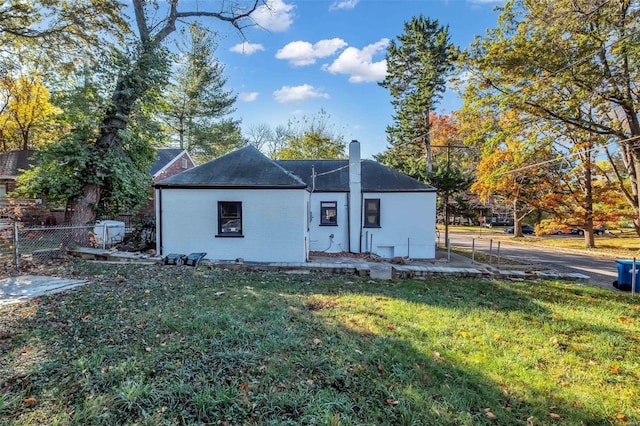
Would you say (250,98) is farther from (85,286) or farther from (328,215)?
(85,286)

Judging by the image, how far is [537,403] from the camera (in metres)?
2.89

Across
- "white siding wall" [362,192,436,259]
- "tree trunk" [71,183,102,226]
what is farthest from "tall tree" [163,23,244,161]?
"white siding wall" [362,192,436,259]

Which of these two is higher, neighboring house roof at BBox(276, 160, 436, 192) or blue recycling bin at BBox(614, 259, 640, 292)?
neighboring house roof at BBox(276, 160, 436, 192)

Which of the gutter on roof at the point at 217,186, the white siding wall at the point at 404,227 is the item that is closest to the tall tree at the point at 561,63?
the white siding wall at the point at 404,227

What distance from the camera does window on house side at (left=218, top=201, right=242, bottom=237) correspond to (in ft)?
32.6

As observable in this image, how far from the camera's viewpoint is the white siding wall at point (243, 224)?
32.2 ft

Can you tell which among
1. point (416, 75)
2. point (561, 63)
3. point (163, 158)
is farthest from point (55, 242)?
point (416, 75)

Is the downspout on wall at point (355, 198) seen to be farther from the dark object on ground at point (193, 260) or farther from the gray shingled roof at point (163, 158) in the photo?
the gray shingled roof at point (163, 158)

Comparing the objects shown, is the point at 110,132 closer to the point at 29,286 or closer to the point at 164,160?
the point at 29,286

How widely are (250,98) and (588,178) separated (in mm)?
25167

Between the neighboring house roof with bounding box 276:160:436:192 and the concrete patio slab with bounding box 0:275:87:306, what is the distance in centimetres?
898

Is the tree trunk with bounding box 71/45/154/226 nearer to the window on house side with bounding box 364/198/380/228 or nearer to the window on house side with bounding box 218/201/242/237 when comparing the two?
the window on house side with bounding box 218/201/242/237

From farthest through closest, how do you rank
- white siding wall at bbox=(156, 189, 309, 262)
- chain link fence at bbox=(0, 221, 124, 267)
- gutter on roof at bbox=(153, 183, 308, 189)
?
white siding wall at bbox=(156, 189, 309, 262), gutter on roof at bbox=(153, 183, 308, 189), chain link fence at bbox=(0, 221, 124, 267)

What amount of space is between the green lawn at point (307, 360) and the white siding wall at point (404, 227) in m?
6.61
